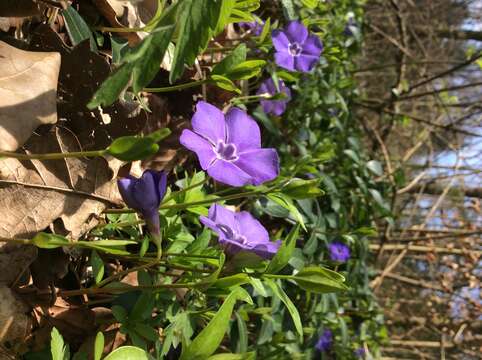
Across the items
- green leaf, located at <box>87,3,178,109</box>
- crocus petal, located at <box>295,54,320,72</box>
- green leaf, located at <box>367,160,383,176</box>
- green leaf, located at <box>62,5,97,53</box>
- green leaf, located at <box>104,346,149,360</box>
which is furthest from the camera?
green leaf, located at <box>367,160,383,176</box>

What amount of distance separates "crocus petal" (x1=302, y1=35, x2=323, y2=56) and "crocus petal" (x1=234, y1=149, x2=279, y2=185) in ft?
1.94

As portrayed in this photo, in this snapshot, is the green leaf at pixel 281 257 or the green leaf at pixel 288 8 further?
the green leaf at pixel 288 8

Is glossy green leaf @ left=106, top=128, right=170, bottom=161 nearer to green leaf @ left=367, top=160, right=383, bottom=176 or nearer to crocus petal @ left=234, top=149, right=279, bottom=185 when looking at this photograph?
crocus petal @ left=234, top=149, right=279, bottom=185

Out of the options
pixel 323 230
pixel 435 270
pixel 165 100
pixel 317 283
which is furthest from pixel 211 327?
pixel 435 270

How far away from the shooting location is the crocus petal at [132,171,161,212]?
2.42 ft

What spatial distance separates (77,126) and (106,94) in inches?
12.7

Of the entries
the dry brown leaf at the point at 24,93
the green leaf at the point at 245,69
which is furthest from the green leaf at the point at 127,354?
the green leaf at the point at 245,69

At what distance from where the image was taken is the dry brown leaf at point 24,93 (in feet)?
2.10

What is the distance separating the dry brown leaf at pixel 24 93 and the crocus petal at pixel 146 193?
134mm

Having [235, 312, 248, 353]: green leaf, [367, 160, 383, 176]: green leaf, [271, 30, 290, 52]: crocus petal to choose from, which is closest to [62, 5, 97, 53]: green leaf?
[271, 30, 290, 52]: crocus petal

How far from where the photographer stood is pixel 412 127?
4.68 metres

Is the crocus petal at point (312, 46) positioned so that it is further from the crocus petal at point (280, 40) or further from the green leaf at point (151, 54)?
the green leaf at point (151, 54)

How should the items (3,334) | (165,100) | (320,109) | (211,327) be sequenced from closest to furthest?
(211,327) → (3,334) → (165,100) → (320,109)

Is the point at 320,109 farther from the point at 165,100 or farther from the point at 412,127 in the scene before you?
the point at 412,127
